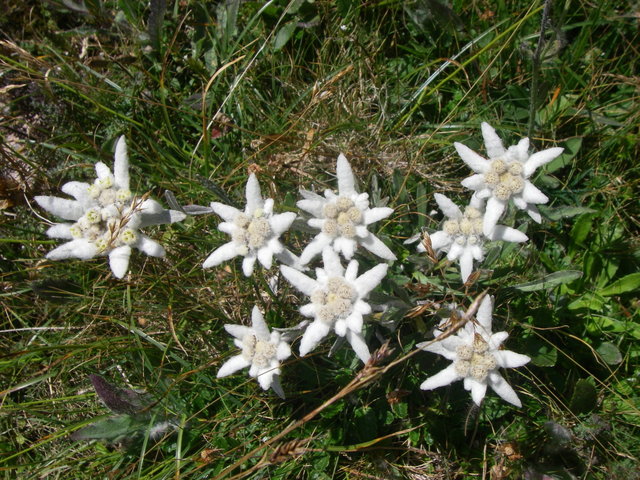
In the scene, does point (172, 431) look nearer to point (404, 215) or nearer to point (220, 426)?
point (220, 426)

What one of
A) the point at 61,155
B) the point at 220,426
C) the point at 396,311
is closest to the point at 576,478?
the point at 396,311

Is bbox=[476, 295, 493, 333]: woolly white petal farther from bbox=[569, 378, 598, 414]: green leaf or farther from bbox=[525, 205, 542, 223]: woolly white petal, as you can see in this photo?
bbox=[569, 378, 598, 414]: green leaf

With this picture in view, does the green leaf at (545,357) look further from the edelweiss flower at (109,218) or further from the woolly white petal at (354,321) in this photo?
the edelweiss flower at (109,218)

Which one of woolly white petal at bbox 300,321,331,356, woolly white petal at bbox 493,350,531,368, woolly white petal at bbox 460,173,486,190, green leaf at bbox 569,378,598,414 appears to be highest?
woolly white petal at bbox 460,173,486,190

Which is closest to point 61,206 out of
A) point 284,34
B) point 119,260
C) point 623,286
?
point 119,260

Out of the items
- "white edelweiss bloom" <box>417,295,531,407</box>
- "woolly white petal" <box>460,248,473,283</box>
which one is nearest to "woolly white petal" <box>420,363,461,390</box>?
"white edelweiss bloom" <box>417,295,531,407</box>

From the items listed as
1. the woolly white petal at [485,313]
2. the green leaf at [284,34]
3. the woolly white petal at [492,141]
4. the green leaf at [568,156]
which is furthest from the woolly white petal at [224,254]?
the green leaf at [568,156]

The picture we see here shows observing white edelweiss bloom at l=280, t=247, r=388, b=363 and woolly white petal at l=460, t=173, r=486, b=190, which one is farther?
woolly white petal at l=460, t=173, r=486, b=190

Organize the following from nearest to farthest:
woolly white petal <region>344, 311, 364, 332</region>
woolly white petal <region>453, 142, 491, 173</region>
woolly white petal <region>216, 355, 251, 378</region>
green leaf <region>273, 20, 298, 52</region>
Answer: woolly white petal <region>344, 311, 364, 332</region> → woolly white petal <region>453, 142, 491, 173</region> → woolly white petal <region>216, 355, 251, 378</region> → green leaf <region>273, 20, 298, 52</region>
